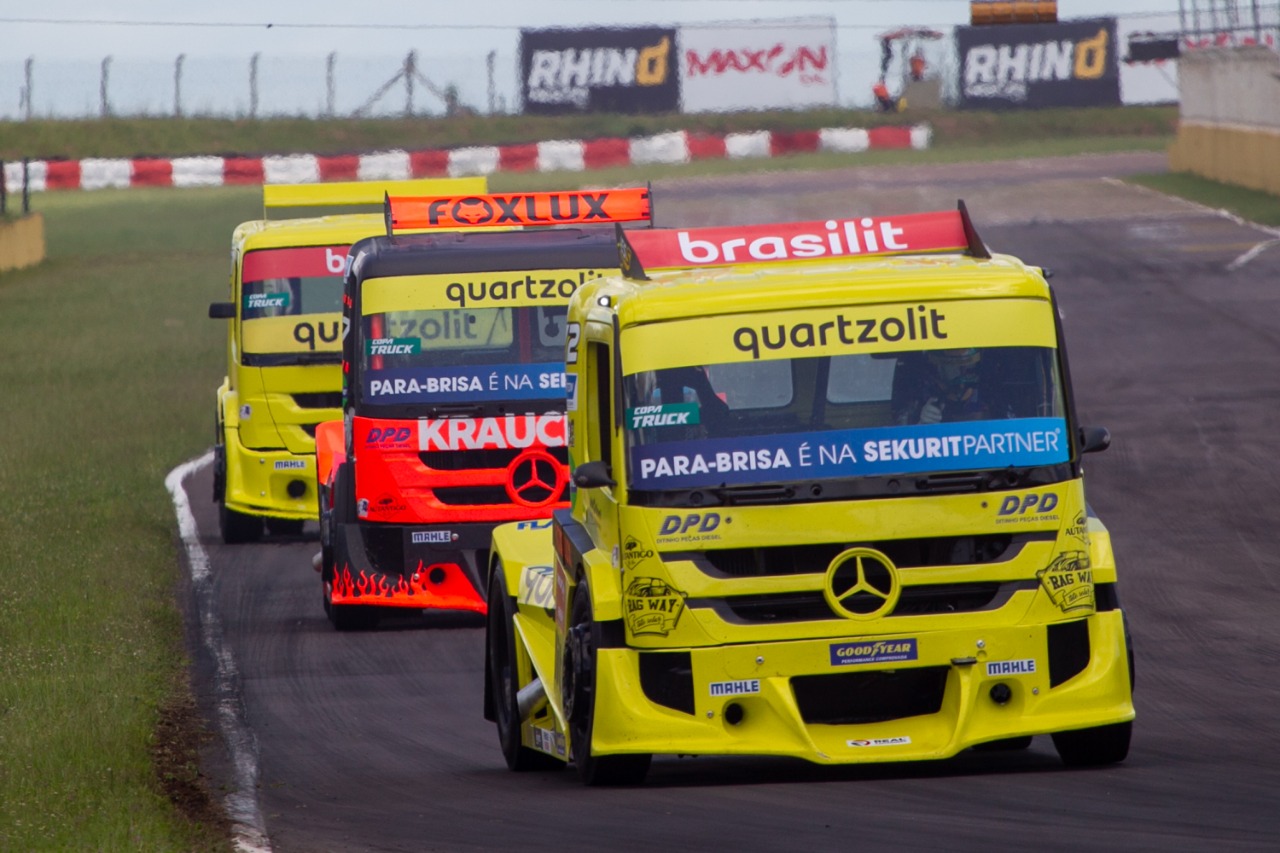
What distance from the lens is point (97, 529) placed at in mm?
18109

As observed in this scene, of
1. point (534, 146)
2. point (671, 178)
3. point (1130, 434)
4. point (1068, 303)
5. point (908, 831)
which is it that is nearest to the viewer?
point (908, 831)

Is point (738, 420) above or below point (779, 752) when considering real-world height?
above

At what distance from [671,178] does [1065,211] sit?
1376 cm

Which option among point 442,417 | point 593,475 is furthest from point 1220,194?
point 593,475

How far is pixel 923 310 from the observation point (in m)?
8.36

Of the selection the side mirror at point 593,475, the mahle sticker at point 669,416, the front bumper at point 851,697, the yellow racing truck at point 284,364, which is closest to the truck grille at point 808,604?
the front bumper at point 851,697

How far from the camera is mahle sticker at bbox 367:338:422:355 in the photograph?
544 inches

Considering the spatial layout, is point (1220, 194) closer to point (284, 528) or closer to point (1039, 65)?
point (1039, 65)

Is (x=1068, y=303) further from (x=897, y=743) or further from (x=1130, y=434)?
(x=897, y=743)

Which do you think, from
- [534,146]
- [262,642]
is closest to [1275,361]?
[262,642]

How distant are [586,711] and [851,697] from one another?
954mm

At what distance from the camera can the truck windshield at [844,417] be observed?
8.20 meters

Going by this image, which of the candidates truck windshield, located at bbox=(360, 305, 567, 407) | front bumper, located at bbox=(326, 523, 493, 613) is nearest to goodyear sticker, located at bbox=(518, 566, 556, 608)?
front bumper, located at bbox=(326, 523, 493, 613)

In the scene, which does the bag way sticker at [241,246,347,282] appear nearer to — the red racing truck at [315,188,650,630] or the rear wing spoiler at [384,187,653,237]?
the rear wing spoiler at [384,187,653,237]
